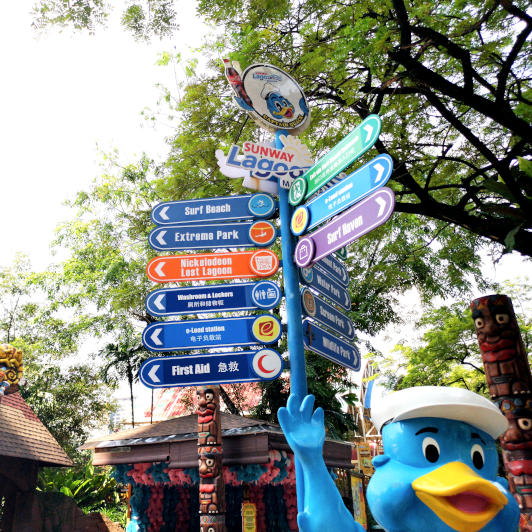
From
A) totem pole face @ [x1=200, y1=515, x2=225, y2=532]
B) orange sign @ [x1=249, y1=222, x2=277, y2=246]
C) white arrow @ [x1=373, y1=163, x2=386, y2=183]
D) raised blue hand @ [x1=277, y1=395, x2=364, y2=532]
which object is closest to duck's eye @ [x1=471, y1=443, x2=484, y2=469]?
raised blue hand @ [x1=277, y1=395, x2=364, y2=532]

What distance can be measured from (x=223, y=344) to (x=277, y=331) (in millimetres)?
477

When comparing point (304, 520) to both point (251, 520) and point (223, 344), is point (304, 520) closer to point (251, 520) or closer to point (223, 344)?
point (223, 344)

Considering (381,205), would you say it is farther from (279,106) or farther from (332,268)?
(279,106)

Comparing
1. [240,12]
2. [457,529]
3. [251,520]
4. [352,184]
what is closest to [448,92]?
[240,12]

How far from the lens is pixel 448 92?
657cm

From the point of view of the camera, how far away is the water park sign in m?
4.58

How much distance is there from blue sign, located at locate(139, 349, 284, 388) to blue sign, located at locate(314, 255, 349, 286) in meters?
0.94

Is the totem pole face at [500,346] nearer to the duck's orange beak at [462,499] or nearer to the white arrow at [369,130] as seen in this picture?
the white arrow at [369,130]

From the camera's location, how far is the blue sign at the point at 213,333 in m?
4.21

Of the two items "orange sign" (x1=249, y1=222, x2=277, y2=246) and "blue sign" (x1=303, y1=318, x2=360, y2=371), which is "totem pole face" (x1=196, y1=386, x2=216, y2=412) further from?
"orange sign" (x1=249, y1=222, x2=277, y2=246)

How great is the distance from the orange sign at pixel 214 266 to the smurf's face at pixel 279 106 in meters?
1.34

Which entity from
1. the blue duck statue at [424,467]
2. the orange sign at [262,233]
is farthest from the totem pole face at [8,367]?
the blue duck statue at [424,467]

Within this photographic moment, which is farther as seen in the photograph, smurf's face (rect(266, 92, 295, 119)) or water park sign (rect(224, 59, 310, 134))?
smurf's face (rect(266, 92, 295, 119))

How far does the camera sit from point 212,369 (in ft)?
13.5
